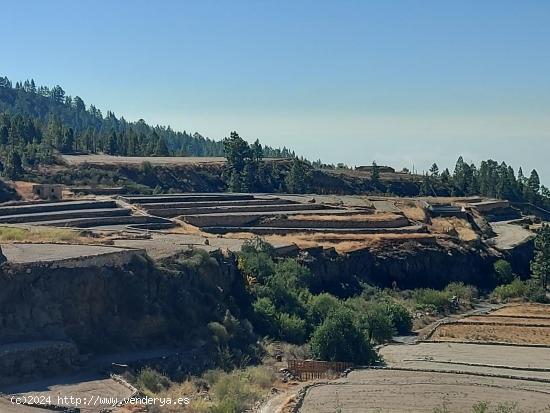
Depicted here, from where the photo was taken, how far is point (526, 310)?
33.5 metres

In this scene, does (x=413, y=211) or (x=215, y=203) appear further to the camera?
(x=413, y=211)

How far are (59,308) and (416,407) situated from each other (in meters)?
8.82

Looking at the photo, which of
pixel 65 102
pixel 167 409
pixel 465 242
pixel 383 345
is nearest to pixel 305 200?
pixel 465 242

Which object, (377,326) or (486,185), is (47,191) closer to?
(377,326)

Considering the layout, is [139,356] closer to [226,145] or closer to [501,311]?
[501,311]

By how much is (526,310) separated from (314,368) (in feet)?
50.3

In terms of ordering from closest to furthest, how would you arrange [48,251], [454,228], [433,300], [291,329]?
[48,251] < [291,329] < [433,300] < [454,228]

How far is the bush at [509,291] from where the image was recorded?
37219 mm

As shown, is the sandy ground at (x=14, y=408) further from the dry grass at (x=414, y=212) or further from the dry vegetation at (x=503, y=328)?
the dry grass at (x=414, y=212)

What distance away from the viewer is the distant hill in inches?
2625

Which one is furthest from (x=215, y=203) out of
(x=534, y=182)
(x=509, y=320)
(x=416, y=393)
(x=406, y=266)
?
(x=534, y=182)

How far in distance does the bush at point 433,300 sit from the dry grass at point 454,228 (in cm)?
838

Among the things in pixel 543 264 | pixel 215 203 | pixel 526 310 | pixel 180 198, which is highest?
pixel 180 198

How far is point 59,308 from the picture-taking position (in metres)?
20.3
